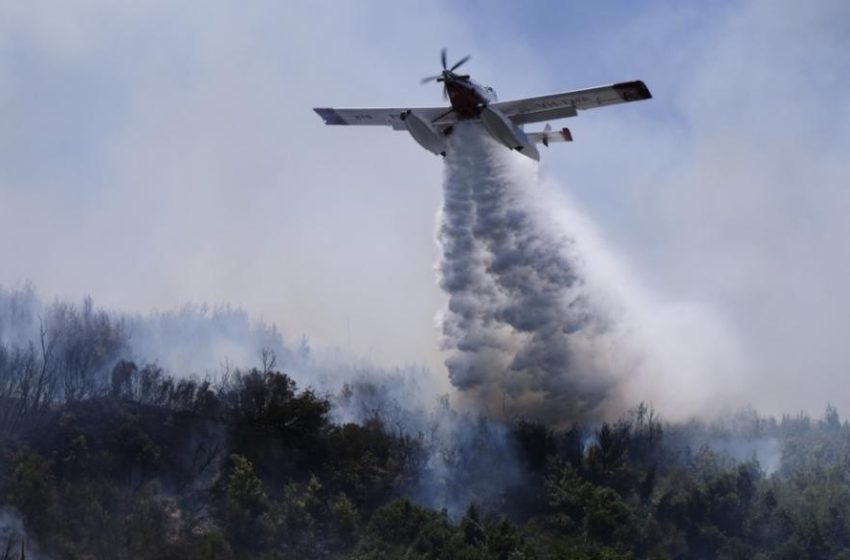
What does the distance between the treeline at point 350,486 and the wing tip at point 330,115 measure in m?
14.3

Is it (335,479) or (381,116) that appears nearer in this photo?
(381,116)

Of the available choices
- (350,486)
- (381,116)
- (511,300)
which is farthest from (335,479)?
(381,116)

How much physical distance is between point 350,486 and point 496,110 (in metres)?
19.8

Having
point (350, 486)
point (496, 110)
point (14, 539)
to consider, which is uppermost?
point (496, 110)

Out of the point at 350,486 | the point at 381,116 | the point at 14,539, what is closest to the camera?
the point at 14,539

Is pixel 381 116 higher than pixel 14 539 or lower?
higher

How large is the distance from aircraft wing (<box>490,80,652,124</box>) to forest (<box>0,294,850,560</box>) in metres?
17.2

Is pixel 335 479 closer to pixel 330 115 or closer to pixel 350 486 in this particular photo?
pixel 350 486

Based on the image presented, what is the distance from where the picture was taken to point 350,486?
5716 centimetres

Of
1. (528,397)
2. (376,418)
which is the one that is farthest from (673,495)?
(376,418)

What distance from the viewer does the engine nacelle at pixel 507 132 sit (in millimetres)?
47906

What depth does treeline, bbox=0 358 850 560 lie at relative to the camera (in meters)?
47.9

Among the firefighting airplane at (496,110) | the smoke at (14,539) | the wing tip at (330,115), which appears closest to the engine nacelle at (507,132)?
the firefighting airplane at (496,110)

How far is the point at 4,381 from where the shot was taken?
5850cm
